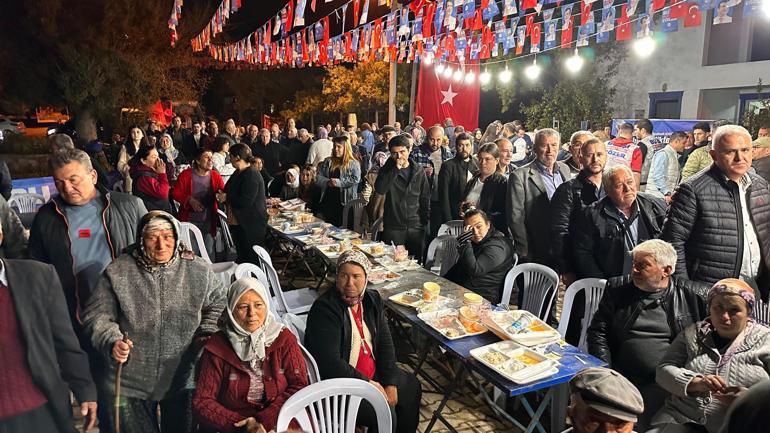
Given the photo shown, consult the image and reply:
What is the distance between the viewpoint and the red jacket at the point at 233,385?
8.55 ft

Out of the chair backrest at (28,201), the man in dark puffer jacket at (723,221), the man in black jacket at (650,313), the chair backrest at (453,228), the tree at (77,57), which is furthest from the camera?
the tree at (77,57)

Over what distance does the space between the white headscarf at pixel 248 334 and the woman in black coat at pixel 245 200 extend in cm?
309

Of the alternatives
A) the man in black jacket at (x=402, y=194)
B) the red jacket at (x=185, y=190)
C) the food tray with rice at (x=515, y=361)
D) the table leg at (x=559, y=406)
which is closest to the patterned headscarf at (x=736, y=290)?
the food tray with rice at (x=515, y=361)

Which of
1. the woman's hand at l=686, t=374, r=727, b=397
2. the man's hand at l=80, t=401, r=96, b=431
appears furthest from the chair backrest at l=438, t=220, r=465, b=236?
the man's hand at l=80, t=401, r=96, b=431

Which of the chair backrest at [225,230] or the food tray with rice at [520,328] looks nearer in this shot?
the food tray with rice at [520,328]

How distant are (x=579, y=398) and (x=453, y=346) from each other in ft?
4.75

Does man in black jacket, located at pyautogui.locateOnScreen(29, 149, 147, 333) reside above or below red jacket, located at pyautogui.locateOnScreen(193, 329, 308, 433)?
above

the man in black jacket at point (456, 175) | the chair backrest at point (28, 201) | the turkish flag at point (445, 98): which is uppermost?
the turkish flag at point (445, 98)

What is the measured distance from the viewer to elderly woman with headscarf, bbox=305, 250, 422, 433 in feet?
10.2

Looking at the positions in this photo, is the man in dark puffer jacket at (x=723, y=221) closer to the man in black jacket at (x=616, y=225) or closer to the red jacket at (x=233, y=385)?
the man in black jacket at (x=616, y=225)

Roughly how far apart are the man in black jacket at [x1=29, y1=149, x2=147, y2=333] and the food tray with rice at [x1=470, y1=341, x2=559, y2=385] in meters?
2.29

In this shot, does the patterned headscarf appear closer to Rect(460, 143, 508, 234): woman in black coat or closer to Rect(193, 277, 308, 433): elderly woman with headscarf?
Rect(193, 277, 308, 433): elderly woman with headscarf

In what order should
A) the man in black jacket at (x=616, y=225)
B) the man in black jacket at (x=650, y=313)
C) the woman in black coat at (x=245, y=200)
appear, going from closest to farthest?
1. the man in black jacket at (x=650, y=313)
2. the man in black jacket at (x=616, y=225)
3. the woman in black coat at (x=245, y=200)

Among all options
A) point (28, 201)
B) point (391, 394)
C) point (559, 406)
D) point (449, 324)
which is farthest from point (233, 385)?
point (28, 201)
